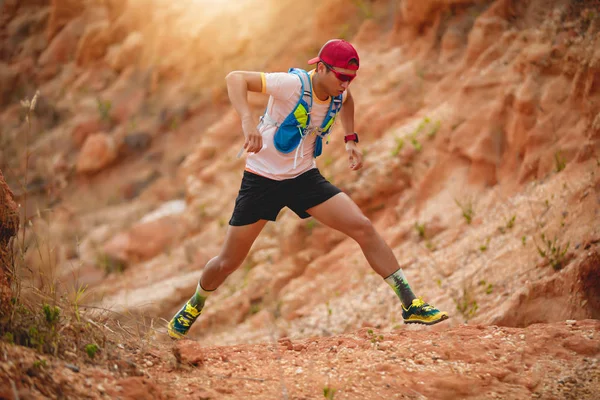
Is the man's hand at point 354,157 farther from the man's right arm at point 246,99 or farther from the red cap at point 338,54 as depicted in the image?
the man's right arm at point 246,99

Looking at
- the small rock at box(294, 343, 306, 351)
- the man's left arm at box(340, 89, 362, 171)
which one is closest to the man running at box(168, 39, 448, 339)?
the man's left arm at box(340, 89, 362, 171)

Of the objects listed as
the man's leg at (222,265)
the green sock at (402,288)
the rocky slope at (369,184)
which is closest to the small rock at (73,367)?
the rocky slope at (369,184)

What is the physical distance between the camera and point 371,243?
3.80m

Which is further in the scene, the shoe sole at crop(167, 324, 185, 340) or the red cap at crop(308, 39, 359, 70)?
the shoe sole at crop(167, 324, 185, 340)

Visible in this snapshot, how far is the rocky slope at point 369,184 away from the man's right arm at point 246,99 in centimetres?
107

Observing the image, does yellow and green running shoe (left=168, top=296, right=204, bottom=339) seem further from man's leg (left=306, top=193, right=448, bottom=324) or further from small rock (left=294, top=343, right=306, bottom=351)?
man's leg (left=306, top=193, right=448, bottom=324)

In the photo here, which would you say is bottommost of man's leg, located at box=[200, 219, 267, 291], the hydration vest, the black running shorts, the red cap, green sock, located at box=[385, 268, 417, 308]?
green sock, located at box=[385, 268, 417, 308]

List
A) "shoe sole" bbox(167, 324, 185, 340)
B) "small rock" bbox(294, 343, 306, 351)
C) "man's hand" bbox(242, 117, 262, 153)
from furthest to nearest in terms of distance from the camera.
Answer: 1. "shoe sole" bbox(167, 324, 185, 340)
2. "small rock" bbox(294, 343, 306, 351)
3. "man's hand" bbox(242, 117, 262, 153)

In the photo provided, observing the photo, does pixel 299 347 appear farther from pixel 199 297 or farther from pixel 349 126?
pixel 349 126

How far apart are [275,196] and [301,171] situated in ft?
0.75

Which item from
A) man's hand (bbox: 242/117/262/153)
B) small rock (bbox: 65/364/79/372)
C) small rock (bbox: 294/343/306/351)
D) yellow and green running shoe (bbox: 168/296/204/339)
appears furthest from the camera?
yellow and green running shoe (bbox: 168/296/204/339)

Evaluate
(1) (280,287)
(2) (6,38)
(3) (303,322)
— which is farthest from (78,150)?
(3) (303,322)

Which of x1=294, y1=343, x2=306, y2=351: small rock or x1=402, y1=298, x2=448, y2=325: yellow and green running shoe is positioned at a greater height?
x1=402, y1=298, x2=448, y2=325: yellow and green running shoe

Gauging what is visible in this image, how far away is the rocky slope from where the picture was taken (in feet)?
13.3
